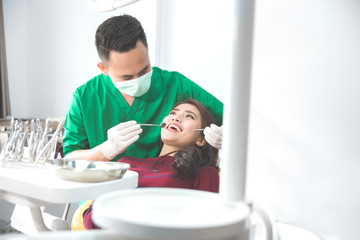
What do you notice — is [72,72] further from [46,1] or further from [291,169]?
[291,169]

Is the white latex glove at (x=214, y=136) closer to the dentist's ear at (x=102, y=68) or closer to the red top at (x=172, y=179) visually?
the red top at (x=172, y=179)

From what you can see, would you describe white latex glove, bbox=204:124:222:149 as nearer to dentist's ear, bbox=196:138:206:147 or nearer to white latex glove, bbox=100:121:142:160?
dentist's ear, bbox=196:138:206:147

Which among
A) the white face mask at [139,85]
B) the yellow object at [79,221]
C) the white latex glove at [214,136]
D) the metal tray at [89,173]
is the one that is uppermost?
the white face mask at [139,85]

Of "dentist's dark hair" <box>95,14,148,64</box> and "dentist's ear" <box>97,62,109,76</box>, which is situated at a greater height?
"dentist's dark hair" <box>95,14,148,64</box>

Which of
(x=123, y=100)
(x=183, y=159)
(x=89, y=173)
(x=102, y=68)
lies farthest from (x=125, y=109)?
(x=89, y=173)

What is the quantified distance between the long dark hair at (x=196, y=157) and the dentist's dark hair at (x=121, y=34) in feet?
1.40

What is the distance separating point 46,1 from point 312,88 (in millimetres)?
2175

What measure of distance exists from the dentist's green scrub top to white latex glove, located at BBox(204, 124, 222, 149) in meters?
0.05

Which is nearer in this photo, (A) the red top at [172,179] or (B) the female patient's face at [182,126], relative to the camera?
(A) the red top at [172,179]

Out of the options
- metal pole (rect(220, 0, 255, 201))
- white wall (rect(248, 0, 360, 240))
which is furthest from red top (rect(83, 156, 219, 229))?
metal pole (rect(220, 0, 255, 201))

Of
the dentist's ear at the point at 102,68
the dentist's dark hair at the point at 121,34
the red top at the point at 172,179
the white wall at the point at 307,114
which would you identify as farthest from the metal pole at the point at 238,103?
the dentist's ear at the point at 102,68

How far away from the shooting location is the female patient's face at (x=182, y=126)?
167 cm

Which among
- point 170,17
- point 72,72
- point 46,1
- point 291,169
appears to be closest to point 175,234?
point 291,169

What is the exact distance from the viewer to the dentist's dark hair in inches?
69.5
